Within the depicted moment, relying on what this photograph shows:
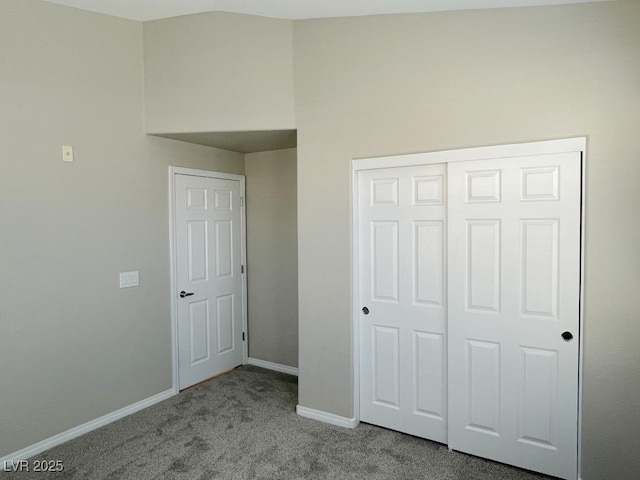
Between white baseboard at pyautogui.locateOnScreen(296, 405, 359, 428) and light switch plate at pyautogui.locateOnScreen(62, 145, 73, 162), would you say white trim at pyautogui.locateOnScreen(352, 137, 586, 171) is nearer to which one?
white baseboard at pyautogui.locateOnScreen(296, 405, 359, 428)

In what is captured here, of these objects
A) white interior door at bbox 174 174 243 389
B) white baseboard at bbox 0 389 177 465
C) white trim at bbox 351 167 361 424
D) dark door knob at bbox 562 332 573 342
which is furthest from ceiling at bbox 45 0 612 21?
white baseboard at bbox 0 389 177 465

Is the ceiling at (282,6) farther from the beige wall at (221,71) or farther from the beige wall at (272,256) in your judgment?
the beige wall at (272,256)

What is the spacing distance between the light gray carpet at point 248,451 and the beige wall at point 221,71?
7.73ft

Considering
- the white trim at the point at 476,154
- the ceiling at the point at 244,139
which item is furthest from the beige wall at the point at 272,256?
the white trim at the point at 476,154

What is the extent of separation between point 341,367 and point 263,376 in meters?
1.36

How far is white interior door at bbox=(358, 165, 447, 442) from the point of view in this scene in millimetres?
2773

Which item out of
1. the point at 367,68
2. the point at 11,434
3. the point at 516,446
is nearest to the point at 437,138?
the point at 367,68

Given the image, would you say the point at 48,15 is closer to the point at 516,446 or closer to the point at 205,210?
the point at 205,210

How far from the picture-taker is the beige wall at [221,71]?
3.11 metres

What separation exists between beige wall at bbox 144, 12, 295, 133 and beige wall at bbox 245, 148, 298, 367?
39.0 inches

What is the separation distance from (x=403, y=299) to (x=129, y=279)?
2.25 meters

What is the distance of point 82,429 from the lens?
2996 mm

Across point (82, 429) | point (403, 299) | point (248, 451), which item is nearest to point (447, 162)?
point (403, 299)

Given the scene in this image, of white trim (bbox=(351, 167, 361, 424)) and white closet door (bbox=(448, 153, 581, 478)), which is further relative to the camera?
white trim (bbox=(351, 167, 361, 424))
